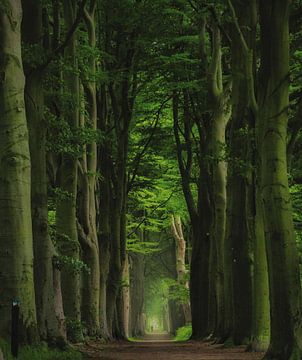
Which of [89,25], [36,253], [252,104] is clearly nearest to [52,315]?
[36,253]

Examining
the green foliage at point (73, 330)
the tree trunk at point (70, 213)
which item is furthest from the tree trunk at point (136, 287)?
the green foliage at point (73, 330)

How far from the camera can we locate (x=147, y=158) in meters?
28.3

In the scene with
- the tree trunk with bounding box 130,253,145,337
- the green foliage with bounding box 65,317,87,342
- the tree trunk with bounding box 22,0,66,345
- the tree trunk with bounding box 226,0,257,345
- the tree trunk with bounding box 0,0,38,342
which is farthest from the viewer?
the tree trunk with bounding box 130,253,145,337

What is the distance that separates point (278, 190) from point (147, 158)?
19.0 m

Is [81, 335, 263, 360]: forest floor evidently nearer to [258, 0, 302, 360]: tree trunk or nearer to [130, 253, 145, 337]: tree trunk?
[258, 0, 302, 360]: tree trunk

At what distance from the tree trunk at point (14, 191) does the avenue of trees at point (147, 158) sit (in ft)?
0.07

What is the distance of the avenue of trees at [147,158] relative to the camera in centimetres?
925

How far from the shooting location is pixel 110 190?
23500mm

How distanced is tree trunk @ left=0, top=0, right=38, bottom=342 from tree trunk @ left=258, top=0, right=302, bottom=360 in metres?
3.74

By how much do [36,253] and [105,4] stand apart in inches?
410

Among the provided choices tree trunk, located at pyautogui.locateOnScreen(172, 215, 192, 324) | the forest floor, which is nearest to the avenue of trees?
the forest floor

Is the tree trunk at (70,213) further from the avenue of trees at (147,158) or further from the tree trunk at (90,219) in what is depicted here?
the tree trunk at (90,219)

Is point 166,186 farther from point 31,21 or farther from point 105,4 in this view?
point 31,21

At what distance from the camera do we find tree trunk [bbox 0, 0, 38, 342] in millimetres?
8906
